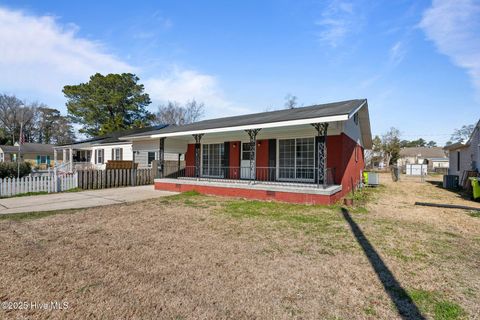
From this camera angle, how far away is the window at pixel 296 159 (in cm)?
1109

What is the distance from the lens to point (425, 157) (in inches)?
2116

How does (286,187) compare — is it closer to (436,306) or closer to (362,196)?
(362,196)

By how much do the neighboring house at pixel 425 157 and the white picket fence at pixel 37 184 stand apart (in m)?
56.3

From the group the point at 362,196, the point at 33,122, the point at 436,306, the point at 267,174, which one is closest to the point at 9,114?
the point at 33,122

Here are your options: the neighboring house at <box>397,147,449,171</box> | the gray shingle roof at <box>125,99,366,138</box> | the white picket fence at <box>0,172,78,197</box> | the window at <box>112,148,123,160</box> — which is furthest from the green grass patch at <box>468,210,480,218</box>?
the neighboring house at <box>397,147,449,171</box>

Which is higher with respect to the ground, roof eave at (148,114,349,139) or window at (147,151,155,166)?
roof eave at (148,114,349,139)

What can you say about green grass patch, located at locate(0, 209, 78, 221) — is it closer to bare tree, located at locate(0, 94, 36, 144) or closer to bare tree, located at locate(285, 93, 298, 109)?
bare tree, located at locate(285, 93, 298, 109)

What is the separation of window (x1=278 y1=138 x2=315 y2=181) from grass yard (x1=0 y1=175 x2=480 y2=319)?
4.54 meters

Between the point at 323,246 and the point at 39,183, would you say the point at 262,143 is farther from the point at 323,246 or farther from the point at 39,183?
the point at 39,183

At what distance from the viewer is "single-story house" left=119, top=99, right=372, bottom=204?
8.98 metres

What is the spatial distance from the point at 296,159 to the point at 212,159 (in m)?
5.27

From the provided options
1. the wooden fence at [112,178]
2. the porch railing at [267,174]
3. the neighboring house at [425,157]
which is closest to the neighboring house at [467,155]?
the porch railing at [267,174]

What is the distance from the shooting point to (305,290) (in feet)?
9.93

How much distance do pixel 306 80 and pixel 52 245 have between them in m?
16.9
